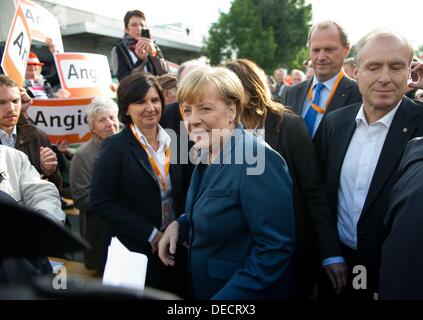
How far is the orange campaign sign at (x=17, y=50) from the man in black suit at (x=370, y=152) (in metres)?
3.10

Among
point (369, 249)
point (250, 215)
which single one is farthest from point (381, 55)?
point (250, 215)

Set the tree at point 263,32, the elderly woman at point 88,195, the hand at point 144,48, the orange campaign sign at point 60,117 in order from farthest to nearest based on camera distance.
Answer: the tree at point 263,32, the hand at point 144,48, the orange campaign sign at point 60,117, the elderly woman at point 88,195

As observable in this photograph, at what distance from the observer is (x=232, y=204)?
1.59 m

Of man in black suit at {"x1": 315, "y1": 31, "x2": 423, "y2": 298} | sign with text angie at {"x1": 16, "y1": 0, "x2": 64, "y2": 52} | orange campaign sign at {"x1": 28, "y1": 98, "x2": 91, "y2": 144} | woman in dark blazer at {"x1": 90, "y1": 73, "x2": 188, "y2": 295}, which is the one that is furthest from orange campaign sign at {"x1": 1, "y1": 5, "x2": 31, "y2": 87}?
man in black suit at {"x1": 315, "y1": 31, "x2": 423, "y2": 298}

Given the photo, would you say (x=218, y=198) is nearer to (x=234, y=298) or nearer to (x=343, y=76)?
(x=234, y=298)

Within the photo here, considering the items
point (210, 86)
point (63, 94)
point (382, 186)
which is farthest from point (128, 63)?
point (382, 186)

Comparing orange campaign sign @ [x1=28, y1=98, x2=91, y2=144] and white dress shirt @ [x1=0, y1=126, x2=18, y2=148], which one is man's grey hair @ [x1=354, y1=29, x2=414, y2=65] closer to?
white dress shirt @ [x1=0, y1=126, x2=18, y2=148]

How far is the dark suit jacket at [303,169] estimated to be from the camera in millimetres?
2148

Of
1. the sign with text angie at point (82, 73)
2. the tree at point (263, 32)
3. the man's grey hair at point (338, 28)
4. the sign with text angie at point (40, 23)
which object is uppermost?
the tree at point (263, 32)

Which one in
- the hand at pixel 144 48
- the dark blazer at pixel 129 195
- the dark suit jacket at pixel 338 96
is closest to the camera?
the dark blazer at pixel 129 195

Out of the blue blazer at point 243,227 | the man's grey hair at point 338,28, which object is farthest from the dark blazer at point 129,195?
the man's grey hair at point 338,28

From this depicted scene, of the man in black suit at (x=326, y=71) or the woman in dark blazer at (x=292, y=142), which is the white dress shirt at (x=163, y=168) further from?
the man in black suit at (x=326, y=71)

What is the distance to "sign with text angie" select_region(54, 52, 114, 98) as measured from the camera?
4.73 meters
